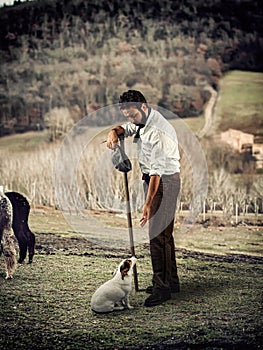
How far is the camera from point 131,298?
19.5 ft

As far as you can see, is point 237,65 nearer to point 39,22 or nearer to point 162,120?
point 162,120

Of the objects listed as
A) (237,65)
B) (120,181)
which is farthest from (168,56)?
(120,181)

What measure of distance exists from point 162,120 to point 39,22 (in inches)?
87.3

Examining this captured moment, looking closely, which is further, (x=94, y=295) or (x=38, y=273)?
(x=38, y=273)

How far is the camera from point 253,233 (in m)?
6.62

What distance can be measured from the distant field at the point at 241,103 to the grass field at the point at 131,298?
105 centimetres

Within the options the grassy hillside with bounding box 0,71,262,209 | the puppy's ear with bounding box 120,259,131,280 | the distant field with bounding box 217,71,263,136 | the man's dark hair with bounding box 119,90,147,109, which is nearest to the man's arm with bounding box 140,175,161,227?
the puppy's ear with bounding box 120,259,131,280

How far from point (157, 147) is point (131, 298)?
1.33m

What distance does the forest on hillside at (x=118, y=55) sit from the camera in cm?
700

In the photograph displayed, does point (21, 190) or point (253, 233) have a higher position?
point (21, 190)

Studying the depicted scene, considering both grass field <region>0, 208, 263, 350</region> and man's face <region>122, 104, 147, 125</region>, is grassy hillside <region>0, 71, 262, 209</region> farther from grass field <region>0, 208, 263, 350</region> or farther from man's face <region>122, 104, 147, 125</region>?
man's face <region>122, 104, 147, 125</region>

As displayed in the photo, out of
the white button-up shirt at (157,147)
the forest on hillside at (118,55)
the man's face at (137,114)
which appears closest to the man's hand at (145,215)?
the white button-up shirt at (157,147)

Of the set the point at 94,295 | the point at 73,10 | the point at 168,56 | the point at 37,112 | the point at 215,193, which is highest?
the point at 73,10

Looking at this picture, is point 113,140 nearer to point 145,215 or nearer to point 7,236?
point 145,215
